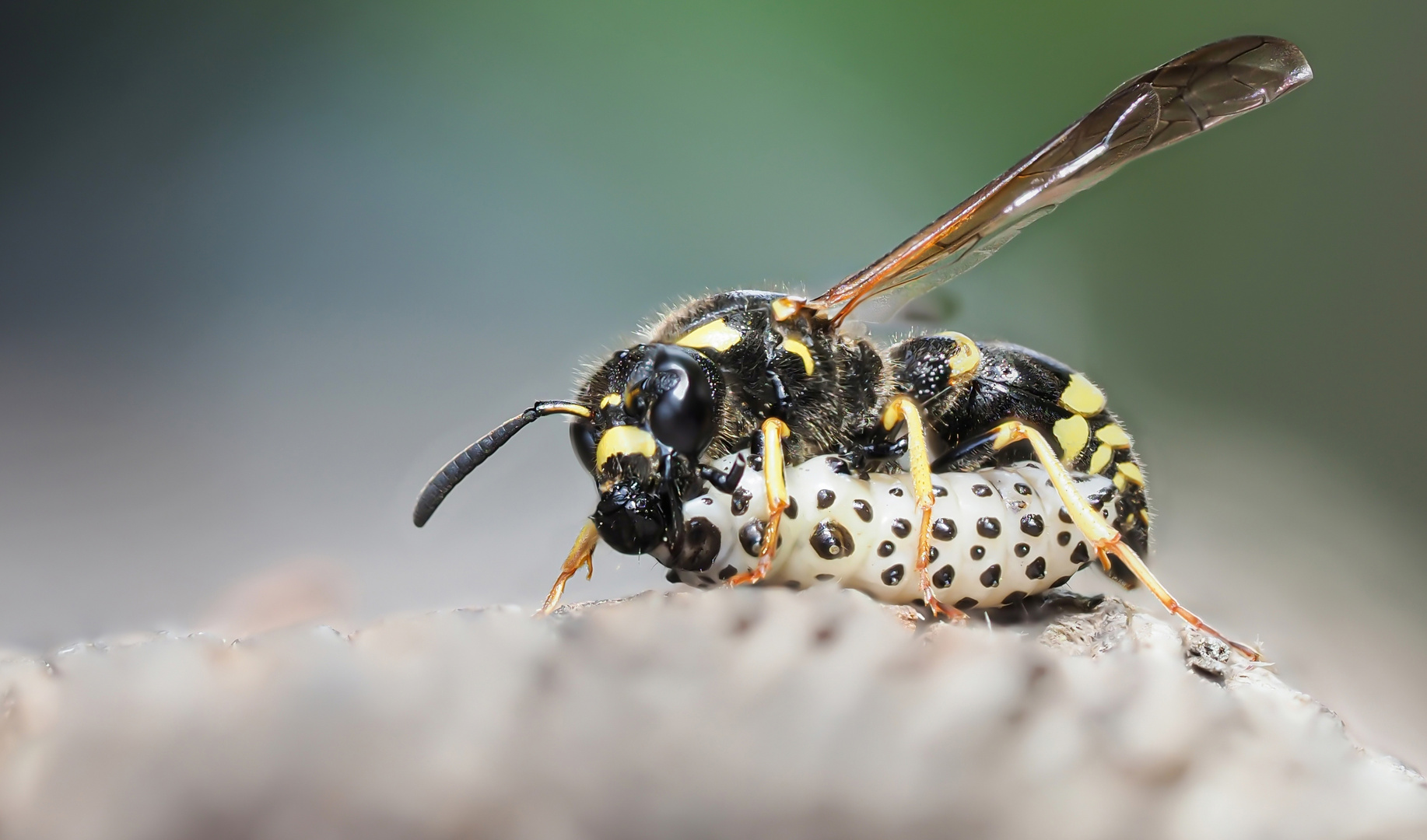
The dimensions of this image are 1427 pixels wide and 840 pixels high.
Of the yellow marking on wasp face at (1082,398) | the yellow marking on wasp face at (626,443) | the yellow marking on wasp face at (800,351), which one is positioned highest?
the yellow marking on wasp face at (626,443)

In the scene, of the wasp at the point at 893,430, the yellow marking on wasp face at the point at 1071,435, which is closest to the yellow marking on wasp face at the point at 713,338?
the wasp at the point at 893,430

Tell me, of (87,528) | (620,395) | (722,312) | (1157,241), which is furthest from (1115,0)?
(87,528)

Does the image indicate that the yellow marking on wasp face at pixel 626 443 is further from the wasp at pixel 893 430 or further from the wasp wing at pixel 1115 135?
the wasp wing at pixel 1115 135

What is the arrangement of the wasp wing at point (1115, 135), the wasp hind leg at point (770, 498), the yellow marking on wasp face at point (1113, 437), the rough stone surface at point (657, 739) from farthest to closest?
the yellow marking on wasp face at point (1113, 437), the wasp wing at point (1115, 135), the wasp hind leg at point (770, 498), the rough stone surface at point (657, 739)

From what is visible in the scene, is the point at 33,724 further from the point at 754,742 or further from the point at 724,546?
the point at 724,546

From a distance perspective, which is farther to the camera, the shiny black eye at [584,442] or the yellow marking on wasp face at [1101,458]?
the yellow marking on wasp face at [1101,458]

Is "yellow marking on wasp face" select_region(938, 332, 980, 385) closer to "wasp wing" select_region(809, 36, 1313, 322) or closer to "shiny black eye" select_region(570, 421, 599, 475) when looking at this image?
"wasp wing" select_region(809, 36, 1313, 322)

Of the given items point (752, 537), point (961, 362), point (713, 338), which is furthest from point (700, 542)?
point (961, 362)
